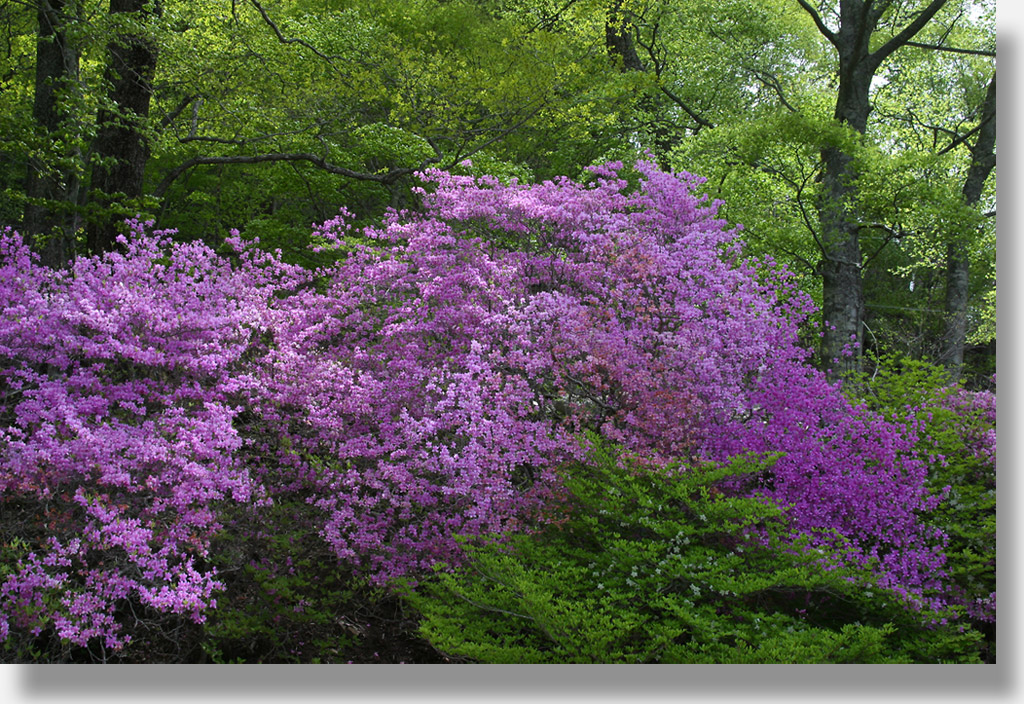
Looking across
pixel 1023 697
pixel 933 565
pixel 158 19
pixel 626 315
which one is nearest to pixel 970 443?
pixel 933 565

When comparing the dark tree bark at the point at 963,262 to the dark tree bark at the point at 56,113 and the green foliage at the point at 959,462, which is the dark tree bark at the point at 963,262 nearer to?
the green foliage at the point at 959,462

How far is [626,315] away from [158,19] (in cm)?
402

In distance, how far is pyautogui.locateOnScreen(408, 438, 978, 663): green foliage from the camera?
3576 millimetres

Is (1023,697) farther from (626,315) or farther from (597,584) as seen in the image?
(626,315)

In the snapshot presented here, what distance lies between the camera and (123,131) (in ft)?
20.6

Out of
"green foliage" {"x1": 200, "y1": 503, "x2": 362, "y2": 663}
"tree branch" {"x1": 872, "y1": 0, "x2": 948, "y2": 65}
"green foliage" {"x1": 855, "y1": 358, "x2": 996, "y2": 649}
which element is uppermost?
"tree branch" {"x1": 872, "y1": 0, "x2": 948, "y2": 65}

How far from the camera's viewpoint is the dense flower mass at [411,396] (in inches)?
155

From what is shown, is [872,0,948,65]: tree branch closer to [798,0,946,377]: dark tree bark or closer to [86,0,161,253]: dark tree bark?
[798,0,946,377]: dark tree bark

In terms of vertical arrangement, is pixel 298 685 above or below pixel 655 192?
below

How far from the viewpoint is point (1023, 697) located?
372 cm

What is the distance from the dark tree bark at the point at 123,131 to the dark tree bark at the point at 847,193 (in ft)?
17.6

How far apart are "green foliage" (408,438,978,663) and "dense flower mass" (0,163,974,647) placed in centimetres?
27

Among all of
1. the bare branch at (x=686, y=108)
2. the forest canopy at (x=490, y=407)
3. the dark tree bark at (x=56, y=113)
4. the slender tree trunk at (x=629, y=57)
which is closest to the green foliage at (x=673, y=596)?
the forest canopy at (x=490, y=407)

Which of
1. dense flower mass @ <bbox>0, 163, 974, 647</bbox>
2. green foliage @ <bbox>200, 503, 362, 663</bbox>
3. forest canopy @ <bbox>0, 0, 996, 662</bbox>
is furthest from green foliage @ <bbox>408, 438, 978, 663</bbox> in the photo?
green foliage @ <bbox>200, 503, 362, 663</bbox>
